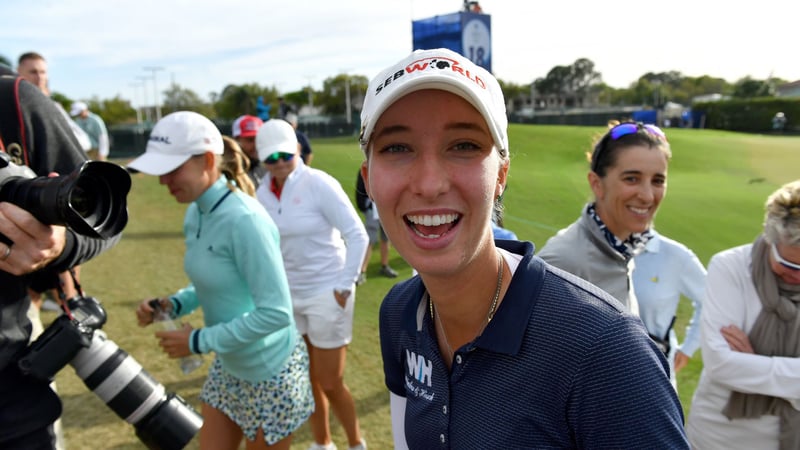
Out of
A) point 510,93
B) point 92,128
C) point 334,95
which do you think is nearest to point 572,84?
point 510,93

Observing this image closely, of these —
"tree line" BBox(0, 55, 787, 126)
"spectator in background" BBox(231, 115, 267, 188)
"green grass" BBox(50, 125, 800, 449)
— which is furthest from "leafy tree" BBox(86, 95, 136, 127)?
"spectator in background" BBox(231, 115, 267, 188)

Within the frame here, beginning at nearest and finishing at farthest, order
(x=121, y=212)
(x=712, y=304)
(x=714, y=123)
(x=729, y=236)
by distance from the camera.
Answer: (x=121, y=212), (x=712, y=304), (x=729, y=236), (x=714, y=123)

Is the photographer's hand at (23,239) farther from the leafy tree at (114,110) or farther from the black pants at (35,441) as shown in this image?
the leafy tree at (114,110)

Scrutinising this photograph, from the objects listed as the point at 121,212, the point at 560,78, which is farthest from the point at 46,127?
the point at 560,78

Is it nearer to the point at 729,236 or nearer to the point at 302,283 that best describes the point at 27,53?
the point at 302,283

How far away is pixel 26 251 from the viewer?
166cm

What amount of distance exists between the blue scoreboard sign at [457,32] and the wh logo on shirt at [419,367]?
5675 mm

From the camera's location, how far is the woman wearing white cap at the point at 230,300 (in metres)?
2.61

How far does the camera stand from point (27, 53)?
7035 mm

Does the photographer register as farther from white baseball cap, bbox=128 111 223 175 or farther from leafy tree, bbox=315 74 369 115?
leafy tree, bbox=315 74 369 115

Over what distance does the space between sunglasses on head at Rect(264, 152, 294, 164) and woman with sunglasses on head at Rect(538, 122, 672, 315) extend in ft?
7.36

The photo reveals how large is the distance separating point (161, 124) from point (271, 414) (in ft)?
5.01

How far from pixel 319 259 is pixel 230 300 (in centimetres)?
134

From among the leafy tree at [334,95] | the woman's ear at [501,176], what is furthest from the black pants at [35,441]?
the leafy tree at [334,95]
